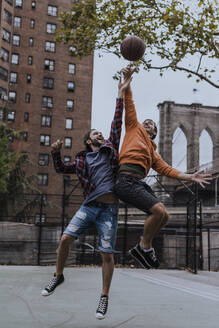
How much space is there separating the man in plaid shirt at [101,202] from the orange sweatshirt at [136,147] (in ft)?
0.32

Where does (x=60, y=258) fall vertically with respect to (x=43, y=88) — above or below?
below

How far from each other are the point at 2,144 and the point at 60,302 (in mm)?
23033

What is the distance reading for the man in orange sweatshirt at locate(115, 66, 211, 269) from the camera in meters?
4.62

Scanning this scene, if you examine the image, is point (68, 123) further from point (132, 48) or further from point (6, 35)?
point (132, 48)

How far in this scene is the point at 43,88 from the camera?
50562 mm

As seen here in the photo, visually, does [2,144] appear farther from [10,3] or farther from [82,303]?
[10,3]

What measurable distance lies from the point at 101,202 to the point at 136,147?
0.75 meters

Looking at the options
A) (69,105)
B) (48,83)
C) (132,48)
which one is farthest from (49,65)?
(132,48)

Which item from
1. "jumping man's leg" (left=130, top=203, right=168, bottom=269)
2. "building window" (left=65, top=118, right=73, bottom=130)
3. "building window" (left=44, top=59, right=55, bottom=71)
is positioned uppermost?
"building window" (left=44, top=59, right=55, bottom=71)

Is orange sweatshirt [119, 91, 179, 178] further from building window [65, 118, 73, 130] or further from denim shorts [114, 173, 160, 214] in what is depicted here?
building window [65, 118, 73, 130]

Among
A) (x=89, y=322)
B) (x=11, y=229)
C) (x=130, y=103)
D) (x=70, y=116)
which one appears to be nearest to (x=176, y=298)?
(x=89, y=322)

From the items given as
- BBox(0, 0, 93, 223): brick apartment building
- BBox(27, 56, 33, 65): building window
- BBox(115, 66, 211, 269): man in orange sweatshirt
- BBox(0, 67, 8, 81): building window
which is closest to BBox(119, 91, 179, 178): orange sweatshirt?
BBox(115, 66, 211, 269): man in orange sweatshirt

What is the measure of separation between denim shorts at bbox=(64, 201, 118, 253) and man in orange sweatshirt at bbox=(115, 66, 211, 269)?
25 cm

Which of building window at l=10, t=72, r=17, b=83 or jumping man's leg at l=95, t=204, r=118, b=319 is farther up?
building window at l=10, t=72, r=17, b=83
